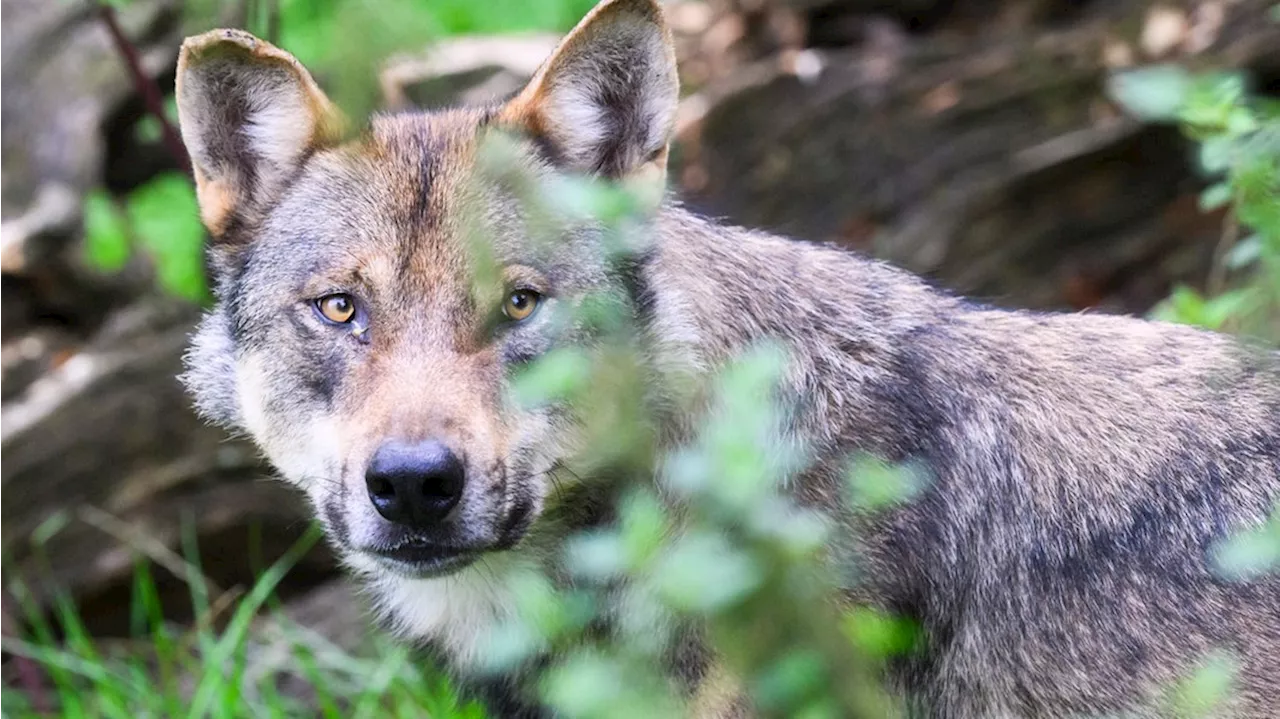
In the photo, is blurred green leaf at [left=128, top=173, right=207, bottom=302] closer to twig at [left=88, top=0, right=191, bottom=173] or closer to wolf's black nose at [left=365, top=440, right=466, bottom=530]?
twig at [left=88, top=0, right=191, bottom=173]

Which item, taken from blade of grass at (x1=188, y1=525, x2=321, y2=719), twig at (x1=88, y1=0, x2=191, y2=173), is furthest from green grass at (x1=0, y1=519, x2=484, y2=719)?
twig at (x1=88, y1=0, x2=191, y2=173)

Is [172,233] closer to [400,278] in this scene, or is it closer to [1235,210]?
[400,278]

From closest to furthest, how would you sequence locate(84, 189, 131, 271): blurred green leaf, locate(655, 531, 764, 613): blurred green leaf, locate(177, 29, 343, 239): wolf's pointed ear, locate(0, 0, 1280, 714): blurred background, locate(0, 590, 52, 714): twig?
locate(655, 531, 764, 613): blurred green leaf → locate(177, 29, 343, 239): wolf's pointed ear → locate(0, 590, 52, 714): twig → locate(0, 0, 1280, 714): blurred background → locate(84, 189, 131, 271): blurred green leaf

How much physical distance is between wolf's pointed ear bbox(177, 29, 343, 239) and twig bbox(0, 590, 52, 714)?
9.45ft

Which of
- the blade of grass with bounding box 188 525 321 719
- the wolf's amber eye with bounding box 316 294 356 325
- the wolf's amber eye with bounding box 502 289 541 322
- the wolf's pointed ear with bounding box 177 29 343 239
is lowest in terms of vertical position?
the blade of grass with bounding box 188 525 321 719

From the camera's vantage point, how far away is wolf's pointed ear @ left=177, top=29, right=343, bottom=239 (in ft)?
14.7

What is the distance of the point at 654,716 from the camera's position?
1.69 m

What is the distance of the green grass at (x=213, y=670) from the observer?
619cm

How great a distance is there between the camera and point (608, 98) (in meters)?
4.32

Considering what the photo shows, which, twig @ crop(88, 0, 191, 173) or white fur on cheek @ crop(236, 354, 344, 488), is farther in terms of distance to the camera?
twig @ crop(88, 0, 191, 173)

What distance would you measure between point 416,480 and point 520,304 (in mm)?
707

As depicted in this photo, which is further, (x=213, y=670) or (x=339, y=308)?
(x=213, y=670)

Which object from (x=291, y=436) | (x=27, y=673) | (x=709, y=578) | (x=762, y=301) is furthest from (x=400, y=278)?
(x=27, y=673)

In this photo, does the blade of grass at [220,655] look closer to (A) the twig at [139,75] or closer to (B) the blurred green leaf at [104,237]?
(A) the twig at [139,75]
